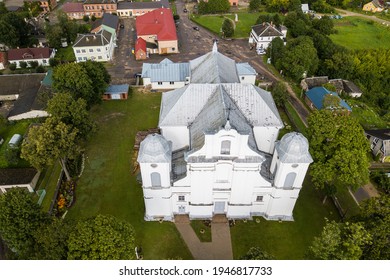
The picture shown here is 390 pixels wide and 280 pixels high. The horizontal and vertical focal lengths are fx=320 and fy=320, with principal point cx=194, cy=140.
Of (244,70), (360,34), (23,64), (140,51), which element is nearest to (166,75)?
(244,70)

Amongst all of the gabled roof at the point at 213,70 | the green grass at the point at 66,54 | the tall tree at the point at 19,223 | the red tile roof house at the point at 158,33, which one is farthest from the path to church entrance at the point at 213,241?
the green grass at the point at 66,54

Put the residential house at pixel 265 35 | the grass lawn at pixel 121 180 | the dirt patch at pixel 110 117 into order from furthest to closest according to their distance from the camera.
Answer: the residential house at pixel 265 35 < the dirt patch at pixel 110 117 < the grass lawn at pixel 121 180

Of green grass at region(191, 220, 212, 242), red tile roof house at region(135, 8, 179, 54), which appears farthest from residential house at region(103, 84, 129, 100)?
green grass at region(191, 220, 212, 242)

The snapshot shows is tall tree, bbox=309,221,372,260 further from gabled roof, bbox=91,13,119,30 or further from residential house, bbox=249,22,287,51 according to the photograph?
gabled roof, bbox=91,13,119,30

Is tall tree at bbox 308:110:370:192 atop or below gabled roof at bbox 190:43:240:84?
below

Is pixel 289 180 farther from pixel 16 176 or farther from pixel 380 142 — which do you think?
pixel 16 176

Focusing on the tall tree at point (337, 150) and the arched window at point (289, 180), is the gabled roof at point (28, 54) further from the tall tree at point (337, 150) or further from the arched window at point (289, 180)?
the arched window at point (289, 180)
